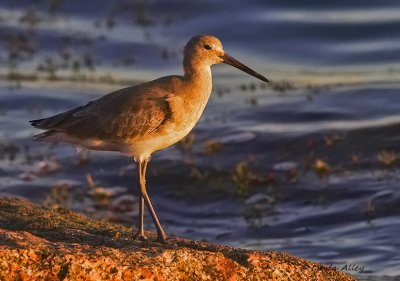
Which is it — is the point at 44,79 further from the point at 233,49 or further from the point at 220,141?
the point at 220,141

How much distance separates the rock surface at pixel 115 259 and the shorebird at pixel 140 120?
1033 millimetres

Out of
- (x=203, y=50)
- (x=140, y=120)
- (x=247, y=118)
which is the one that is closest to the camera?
(x=140, y=120)

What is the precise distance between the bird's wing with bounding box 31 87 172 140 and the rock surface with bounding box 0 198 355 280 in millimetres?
1075

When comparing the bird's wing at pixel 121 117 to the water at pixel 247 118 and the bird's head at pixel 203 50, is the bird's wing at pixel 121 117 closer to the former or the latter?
the bird's head at pixel 203 50

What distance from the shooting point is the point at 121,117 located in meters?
8.71

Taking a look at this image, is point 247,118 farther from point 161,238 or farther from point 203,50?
point 161,238

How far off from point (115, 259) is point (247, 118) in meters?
10.1

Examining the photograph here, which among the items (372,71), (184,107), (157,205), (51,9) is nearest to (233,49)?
(372,71)

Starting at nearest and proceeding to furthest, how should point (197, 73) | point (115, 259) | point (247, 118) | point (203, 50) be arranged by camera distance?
point (115, 259), point (197, 73), point (203, 50), point (247, 118)

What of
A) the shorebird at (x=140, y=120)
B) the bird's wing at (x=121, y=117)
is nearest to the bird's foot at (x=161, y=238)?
the shorebird at (x=140, y=120)

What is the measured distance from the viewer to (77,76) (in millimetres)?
19609

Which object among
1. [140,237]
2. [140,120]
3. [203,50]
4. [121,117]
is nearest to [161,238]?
[140,237]

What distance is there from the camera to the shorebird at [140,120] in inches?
340

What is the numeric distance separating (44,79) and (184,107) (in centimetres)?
1095
